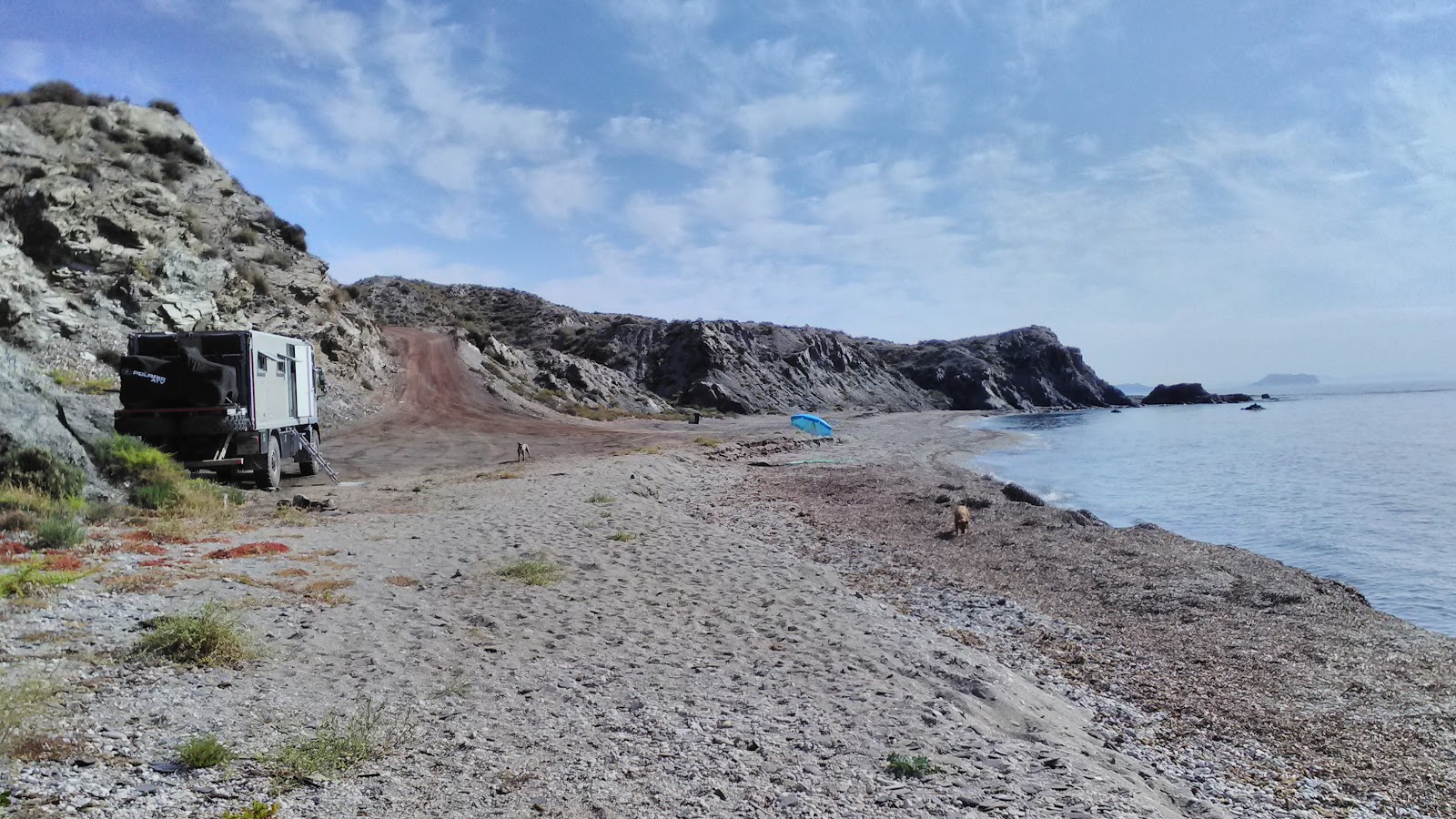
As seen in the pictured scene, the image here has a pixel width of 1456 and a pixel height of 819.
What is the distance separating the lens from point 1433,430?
52.5 meters

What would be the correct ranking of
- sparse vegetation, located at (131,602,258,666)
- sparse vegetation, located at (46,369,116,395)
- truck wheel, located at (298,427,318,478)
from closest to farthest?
sparse vegetation, located at (131,602,258,666)
truck wheel, located at (298,427,318,478)
sparse vegetation, located at (46,369,116,395)

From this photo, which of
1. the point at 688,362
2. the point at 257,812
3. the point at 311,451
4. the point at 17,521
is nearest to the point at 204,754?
the point at 257,812

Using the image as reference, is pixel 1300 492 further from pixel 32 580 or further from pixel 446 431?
pixel 446 431

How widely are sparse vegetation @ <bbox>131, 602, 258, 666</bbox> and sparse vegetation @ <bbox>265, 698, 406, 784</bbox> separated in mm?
1458

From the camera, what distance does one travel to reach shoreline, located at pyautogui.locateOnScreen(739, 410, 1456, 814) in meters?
6.70

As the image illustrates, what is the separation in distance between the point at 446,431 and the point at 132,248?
13.7 meters

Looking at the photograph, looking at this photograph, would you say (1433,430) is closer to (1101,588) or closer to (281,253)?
(1101,588)

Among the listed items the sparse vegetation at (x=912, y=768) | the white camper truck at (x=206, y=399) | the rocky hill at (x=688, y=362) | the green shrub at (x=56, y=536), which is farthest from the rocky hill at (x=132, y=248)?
the sparse vegetation at (x=912, y=768)

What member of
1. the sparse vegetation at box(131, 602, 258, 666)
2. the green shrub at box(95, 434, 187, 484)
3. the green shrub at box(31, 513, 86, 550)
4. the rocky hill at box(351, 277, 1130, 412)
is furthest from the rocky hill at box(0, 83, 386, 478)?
the sparse vegetation at box(131, 602, 258, 666)

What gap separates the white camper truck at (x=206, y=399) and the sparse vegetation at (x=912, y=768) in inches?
578

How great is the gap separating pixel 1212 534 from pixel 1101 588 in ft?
30.7

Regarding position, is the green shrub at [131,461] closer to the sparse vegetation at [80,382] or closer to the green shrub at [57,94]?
the sparse vegetation at [80,382]

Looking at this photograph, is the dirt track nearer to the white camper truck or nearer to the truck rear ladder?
the truck rear ladder

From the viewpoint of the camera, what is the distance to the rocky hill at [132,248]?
26.9 m
